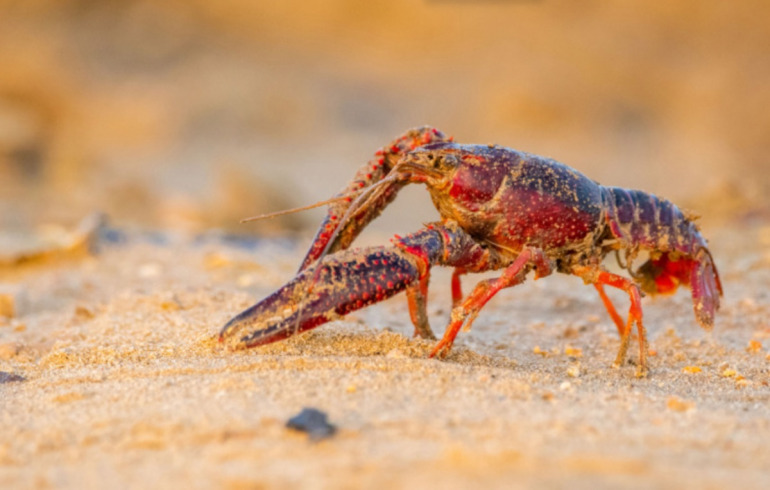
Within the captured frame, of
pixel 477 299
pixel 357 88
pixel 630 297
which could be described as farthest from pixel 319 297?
pixel 357 88

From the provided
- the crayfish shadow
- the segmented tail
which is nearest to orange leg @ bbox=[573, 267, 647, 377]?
the segmented tail

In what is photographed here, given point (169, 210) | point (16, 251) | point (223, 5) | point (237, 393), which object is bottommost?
point (237, 393)

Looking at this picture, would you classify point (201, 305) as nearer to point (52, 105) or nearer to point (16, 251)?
point (16, 251)

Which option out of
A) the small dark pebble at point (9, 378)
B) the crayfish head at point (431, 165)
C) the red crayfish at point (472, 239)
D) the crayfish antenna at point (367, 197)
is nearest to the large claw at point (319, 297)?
the red crayfish at point (472, 239)

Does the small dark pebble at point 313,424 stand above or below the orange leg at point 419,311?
below

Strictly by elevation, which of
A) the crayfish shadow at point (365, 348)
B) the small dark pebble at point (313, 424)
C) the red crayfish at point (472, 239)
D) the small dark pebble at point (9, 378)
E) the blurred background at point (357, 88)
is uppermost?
the blurred background at point (357, 88)

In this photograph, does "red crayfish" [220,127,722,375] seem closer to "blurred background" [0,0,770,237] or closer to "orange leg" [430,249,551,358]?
"orange leg" [430,249,551,358]

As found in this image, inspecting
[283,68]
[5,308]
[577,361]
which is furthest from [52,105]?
[577,361]

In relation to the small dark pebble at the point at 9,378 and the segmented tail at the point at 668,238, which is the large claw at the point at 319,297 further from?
the segmented tail at the point at 668,238
